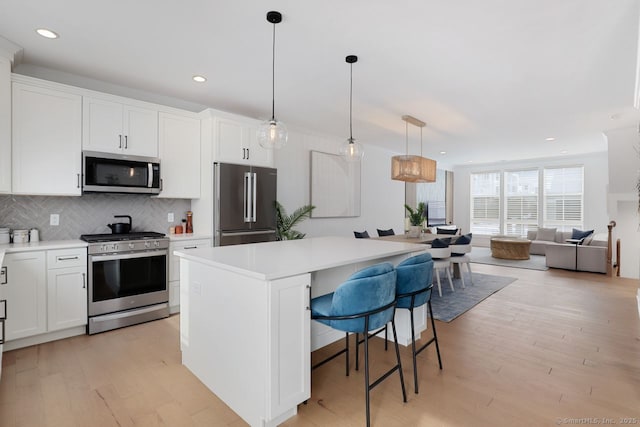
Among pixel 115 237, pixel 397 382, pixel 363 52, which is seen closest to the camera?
pixel 397 382

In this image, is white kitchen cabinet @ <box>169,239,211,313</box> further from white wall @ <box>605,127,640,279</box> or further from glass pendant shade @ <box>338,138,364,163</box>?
white wall @ <box>605,127,640,279</box>

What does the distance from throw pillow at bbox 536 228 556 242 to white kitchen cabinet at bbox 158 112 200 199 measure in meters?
8.81

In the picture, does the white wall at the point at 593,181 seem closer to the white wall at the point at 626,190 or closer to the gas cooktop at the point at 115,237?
the white wall at the point at 626,190

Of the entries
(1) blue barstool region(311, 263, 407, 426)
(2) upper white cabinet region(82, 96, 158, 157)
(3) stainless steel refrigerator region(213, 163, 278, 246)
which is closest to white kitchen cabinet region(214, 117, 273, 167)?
(3) stainless steel refrigerator region(213, 163, 278, 246)

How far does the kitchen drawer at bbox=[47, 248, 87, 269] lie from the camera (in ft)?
9.69

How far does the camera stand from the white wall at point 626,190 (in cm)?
554

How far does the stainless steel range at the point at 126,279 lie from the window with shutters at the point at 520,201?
9.82m

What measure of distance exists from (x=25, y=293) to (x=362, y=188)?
563 centimetres

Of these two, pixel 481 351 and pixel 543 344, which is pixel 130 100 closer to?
pixel 481 351

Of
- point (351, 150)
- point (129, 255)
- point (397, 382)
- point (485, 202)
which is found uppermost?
point (351, 150)

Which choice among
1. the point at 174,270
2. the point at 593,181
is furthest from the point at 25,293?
the point at 593,181

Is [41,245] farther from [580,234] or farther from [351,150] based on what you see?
[580,234]

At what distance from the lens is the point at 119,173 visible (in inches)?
136

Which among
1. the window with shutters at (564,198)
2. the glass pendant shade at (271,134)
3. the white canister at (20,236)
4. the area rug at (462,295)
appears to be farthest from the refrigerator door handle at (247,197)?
the window with shutters at (564,198)
